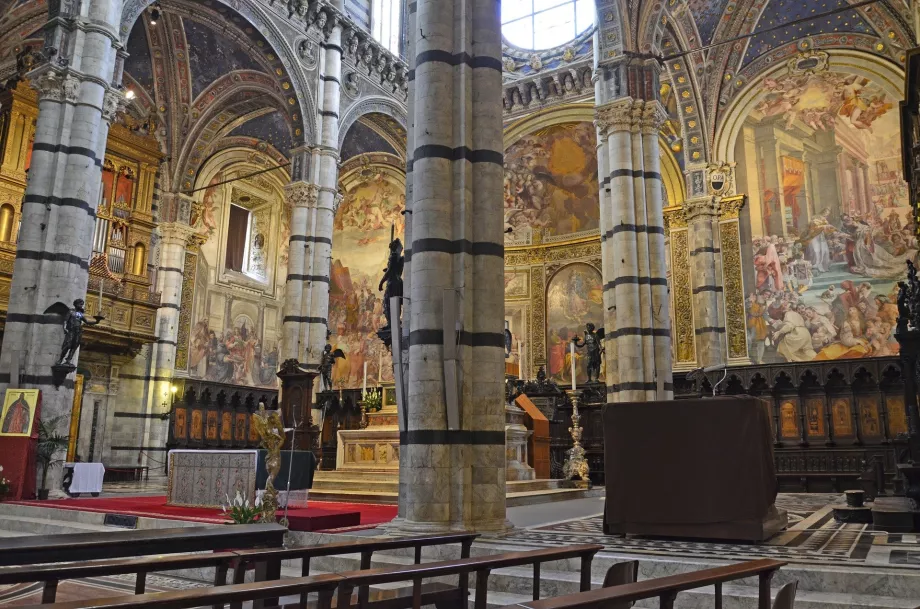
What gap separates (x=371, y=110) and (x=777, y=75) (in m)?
11.3

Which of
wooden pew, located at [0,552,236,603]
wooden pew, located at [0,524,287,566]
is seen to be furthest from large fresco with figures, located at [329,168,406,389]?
wooden pew, located at [0,552,236,603]

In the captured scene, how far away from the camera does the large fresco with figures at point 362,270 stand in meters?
25.5

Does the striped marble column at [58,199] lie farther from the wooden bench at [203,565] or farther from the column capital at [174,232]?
the column capital at [174,232]

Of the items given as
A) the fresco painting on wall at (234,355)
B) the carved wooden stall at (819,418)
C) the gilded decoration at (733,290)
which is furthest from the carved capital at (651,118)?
the fresco painting on wall at (234,355)

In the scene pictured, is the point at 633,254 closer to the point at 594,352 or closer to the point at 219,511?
the point at 594,352

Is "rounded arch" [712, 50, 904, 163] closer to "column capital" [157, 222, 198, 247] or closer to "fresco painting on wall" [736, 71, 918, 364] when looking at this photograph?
"fresco painting on wall" [736, 71, 918, 364]

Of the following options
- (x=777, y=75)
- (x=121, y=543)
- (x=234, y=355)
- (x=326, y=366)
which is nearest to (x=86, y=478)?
(x=326, y=366)

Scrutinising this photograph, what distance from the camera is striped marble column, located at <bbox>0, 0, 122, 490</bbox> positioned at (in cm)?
1109

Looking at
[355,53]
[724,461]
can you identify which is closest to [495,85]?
[724,461]

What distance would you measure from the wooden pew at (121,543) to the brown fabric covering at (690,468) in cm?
319

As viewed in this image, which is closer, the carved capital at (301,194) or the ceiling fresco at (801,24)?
the carved capital at (301,194)

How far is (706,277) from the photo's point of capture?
64.1 ft

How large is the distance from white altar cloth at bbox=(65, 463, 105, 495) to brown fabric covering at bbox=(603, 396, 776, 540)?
9251mm

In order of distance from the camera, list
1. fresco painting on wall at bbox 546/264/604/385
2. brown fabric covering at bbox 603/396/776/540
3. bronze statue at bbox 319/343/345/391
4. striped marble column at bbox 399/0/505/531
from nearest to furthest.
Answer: brown fabric covering at bbox 603/396/776/540
striped marble column at bbox 399/0/505/531
bronze statue at bbox 319/343/345/391
fresco painting on wall at bbox 546/264/604/385
